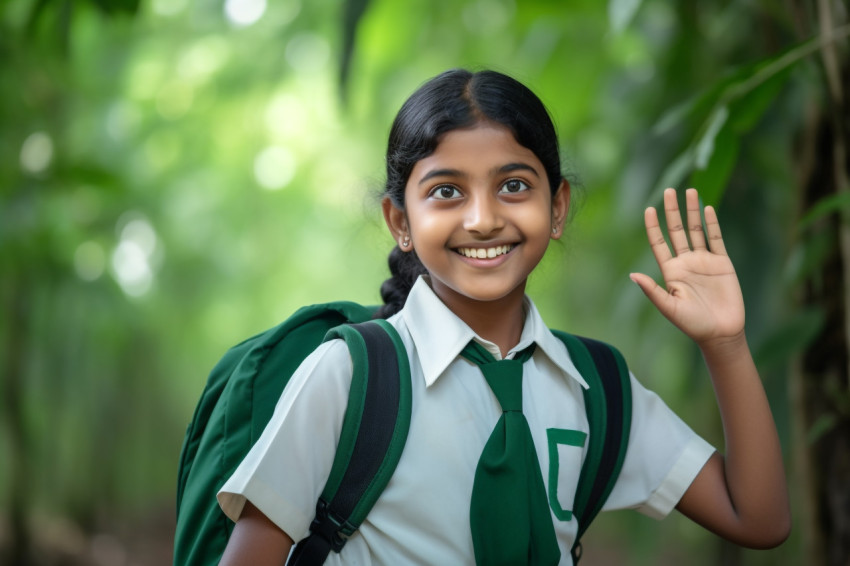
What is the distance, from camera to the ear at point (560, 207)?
974 millimetres

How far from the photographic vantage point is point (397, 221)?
0.97 meters

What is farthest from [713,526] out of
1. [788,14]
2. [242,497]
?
[788,14]

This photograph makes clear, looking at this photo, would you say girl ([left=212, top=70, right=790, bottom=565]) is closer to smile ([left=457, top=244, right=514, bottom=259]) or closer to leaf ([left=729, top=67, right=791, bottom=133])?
smile ([left=457, top=244, right=514, bottom=259])

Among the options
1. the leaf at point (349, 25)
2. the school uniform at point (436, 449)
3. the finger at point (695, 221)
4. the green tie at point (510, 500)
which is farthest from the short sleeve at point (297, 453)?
the leaf at point (349, 25)

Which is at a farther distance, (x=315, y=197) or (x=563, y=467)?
(x=315, y=197)

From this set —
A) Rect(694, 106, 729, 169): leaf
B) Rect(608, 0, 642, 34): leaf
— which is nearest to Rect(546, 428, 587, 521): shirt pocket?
Rect(694, 106, 729, 169): leaf

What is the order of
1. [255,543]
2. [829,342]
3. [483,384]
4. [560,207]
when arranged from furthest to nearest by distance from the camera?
[829,342] → [560,207] → [483,384] → [255,543]

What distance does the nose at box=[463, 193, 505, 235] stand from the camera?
0.85 metres

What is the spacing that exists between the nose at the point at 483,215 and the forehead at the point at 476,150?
0.10ft

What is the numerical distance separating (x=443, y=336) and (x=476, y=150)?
186mm

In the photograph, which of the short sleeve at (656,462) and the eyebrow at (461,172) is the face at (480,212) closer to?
the eyebrow at (461,172)

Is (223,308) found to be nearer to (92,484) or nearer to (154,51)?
(92,484)

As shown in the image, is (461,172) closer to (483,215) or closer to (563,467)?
(483,215)

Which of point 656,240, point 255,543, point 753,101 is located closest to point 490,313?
point 656,240
